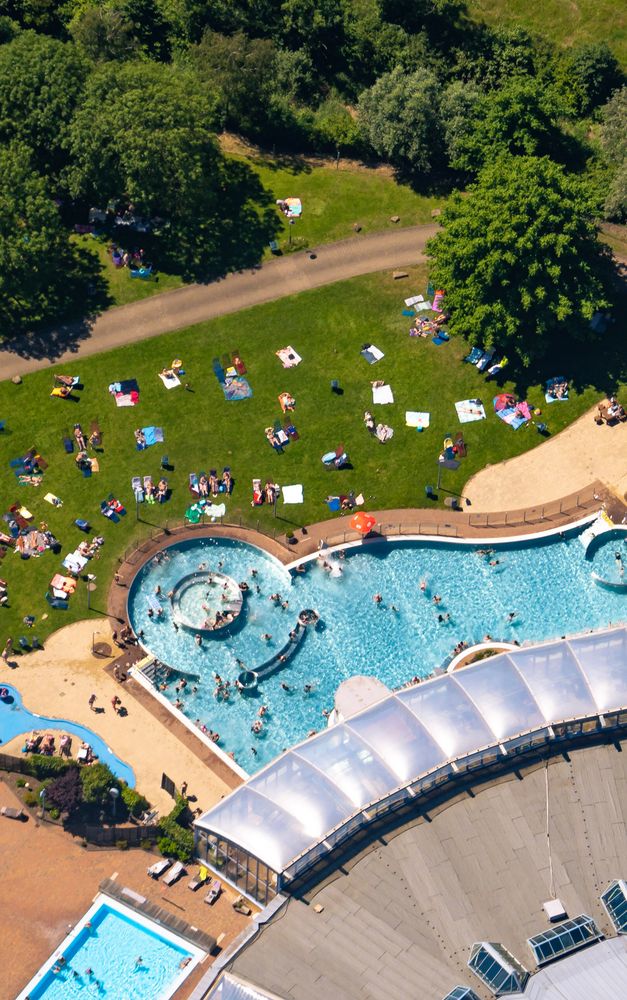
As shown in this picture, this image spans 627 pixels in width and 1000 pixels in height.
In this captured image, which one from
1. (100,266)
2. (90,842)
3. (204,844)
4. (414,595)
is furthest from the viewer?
(100,266)

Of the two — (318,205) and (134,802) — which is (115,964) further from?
(318,205)

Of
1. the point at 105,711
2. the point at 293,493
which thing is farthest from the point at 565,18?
the point at 105,711

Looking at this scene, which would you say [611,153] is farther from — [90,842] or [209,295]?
[90,842]

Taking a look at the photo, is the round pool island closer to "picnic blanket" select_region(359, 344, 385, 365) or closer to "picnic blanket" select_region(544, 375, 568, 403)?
"picnic blanket" select_region(359, 344, 385, 365)

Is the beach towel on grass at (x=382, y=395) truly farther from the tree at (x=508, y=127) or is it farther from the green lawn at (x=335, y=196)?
the tree at (x=508, y=127)

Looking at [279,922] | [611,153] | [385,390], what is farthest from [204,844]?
[611,153]
